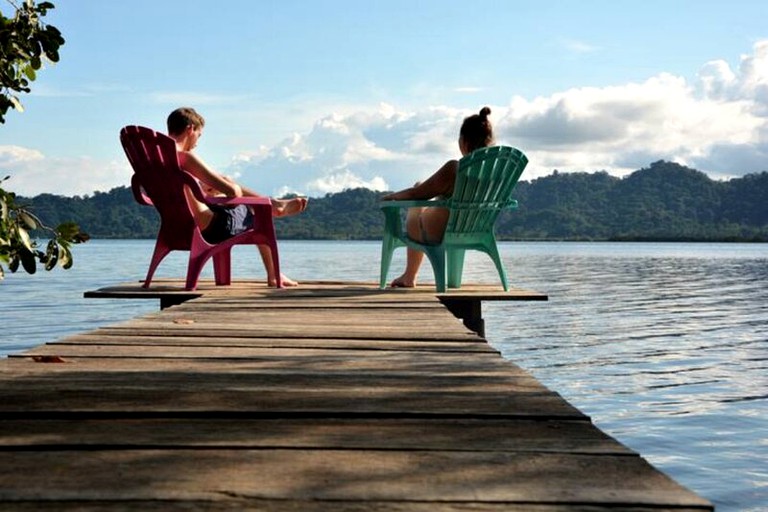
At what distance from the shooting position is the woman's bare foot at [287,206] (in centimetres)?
658

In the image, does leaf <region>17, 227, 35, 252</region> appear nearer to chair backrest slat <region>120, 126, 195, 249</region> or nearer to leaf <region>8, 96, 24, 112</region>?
leaf <region>8, 96, 24, 112</region>

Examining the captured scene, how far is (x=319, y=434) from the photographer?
1885 millimetres

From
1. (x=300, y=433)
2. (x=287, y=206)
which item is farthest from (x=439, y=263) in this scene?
(x=300, y=433)

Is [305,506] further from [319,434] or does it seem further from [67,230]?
[67,230]

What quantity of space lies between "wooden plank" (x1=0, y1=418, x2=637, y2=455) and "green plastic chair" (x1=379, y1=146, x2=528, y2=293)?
4024 mm

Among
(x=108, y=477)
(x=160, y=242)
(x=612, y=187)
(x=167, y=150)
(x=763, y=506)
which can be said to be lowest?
(x=763, y=506)

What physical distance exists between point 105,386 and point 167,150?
12.4 feet

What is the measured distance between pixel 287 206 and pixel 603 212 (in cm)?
9813

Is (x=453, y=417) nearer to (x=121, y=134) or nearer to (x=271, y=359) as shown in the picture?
(x=271, y=359)

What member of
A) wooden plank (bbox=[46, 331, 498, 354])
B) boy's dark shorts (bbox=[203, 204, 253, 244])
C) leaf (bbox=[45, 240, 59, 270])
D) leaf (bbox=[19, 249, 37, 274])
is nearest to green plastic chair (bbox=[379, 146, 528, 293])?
boy's dark shorts (bbox=[203, 204, 253, 244])

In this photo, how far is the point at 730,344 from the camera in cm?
1157

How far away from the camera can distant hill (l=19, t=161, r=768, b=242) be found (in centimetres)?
9350

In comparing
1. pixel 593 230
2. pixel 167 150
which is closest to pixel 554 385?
pixel 167 150

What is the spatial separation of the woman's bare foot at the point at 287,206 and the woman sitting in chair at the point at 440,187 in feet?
2.82
